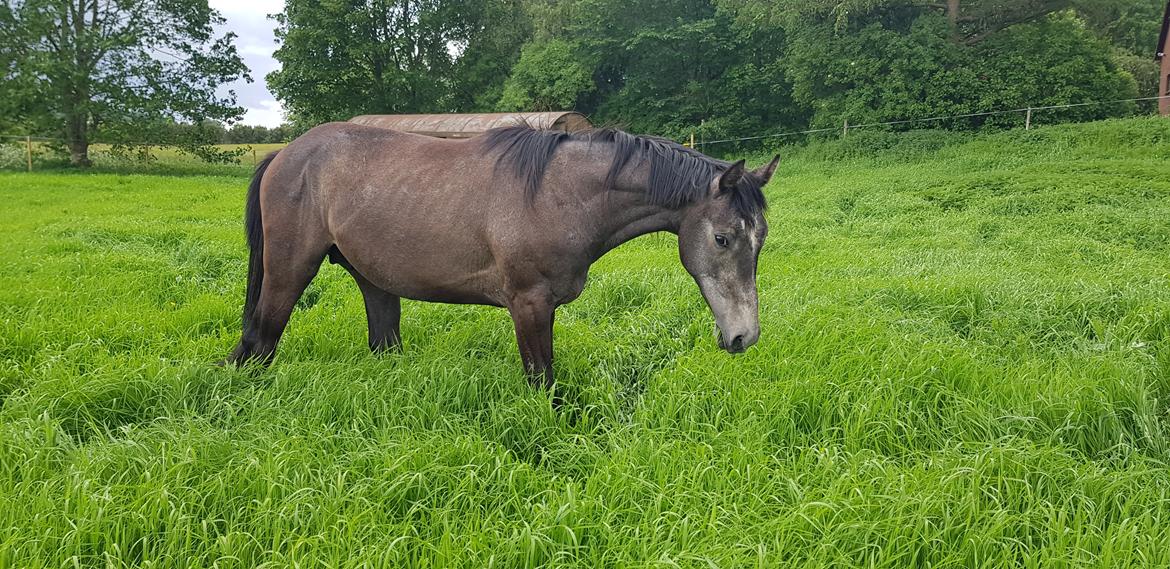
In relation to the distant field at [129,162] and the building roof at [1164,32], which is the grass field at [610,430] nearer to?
the distant field at [129,162]

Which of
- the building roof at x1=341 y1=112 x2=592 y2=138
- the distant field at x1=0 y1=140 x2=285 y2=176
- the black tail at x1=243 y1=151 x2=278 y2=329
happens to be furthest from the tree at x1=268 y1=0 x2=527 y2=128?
the black tail at x1=243 y1=151 x2=278 y2=329

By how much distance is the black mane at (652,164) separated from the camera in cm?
287

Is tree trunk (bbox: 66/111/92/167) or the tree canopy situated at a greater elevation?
the tree canopy

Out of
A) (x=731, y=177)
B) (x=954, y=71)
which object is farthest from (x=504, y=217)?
(x=954, y=71)

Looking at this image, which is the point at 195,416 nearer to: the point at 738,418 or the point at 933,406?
the point at 738,418

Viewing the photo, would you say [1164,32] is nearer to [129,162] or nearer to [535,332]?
[535,332]

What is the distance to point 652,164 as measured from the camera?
2998mm

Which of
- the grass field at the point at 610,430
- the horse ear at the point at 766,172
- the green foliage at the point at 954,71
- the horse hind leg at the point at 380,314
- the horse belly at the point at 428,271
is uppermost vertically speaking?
the green foliage at the point at 954,71

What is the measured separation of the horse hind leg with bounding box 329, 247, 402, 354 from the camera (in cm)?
375

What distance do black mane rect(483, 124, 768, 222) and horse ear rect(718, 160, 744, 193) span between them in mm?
37

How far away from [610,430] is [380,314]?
5.66 feet

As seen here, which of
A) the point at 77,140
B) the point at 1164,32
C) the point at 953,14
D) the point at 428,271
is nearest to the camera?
the point at 428,271

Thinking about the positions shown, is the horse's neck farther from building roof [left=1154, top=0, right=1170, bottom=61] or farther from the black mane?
building roof [left=1154, top=0, right=1170, bottom=61]

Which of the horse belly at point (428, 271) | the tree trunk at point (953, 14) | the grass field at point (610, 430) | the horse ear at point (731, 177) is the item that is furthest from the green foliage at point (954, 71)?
the horse belly at point (428, 271)
